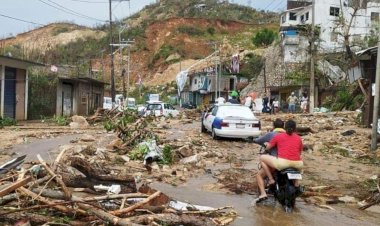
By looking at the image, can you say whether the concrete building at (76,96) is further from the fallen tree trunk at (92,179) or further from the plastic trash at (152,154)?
the fallen tree trunk at (92,179)

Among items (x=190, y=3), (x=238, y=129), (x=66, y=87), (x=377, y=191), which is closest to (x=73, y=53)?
(x=190, y=3)

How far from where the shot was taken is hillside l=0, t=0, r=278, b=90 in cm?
9412

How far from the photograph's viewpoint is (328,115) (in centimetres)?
3209

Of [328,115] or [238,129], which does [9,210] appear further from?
[328,115]

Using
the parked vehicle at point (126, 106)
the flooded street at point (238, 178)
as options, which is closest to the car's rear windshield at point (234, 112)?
the flooded street at point (238, 178)

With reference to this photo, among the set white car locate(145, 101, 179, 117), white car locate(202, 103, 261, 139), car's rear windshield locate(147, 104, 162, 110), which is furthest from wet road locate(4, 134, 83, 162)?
car's rear windshield locate(147, 104, 162, 110)

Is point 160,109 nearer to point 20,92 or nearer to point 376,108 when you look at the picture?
point 20,92

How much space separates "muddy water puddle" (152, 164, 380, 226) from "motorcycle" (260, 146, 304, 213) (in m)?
0.16

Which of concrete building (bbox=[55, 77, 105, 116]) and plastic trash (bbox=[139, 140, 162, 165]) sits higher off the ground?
concrete building (bbox=[55, 77, 105, 116])

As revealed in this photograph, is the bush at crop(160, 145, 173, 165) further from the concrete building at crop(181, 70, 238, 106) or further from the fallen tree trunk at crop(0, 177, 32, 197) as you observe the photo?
the concrete building at crop(181, 70, 238, 106)

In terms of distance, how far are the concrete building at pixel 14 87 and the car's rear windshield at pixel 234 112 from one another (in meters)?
15.6

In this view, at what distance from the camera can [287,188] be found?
879 cm

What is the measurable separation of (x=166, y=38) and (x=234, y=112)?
3254 inches

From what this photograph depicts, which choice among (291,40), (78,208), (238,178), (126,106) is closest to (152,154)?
(238,178)
